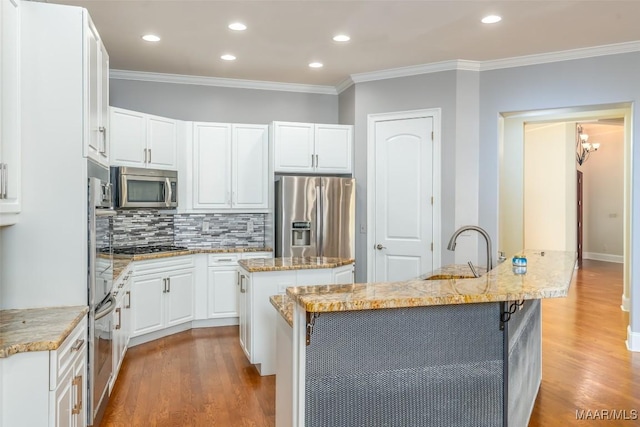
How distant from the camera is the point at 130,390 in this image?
348 centimetres

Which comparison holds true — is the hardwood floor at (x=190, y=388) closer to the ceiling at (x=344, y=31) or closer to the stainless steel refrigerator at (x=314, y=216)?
the stainless steel refrigerator at (x=314, y=216)

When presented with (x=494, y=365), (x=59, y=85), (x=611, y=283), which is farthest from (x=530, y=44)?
(x=611, y=283)

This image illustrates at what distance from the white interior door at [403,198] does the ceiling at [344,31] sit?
2.45 ft

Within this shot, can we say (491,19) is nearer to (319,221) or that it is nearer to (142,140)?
(319,221)

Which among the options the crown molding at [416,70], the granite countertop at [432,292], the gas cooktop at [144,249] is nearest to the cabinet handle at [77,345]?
the granite countertop at [432,292]

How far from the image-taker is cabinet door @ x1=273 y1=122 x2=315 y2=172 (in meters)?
5.40

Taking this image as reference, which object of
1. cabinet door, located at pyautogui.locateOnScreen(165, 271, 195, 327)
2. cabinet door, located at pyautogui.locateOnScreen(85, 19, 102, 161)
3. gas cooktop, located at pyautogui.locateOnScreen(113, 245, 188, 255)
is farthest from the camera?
cabinet door, located at pyautogui.locateOnScreen(165, 271, 195, 327)

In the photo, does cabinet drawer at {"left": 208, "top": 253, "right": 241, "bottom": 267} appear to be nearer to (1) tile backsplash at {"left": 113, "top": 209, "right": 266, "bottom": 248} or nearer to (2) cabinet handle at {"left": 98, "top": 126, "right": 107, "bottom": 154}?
(1) tile backsplash at {"left": 113, "top": 209, "right": 266, "bottom": 248}

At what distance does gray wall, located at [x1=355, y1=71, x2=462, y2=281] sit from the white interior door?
0.48ft

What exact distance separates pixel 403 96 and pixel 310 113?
131 cm

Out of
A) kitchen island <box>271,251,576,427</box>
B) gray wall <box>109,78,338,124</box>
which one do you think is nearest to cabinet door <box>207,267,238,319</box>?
gray wall <box>109,78,338,124</box>

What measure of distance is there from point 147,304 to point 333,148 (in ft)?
8.66

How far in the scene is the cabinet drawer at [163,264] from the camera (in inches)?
176

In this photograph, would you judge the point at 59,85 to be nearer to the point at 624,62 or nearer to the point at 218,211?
the point at 218,211
